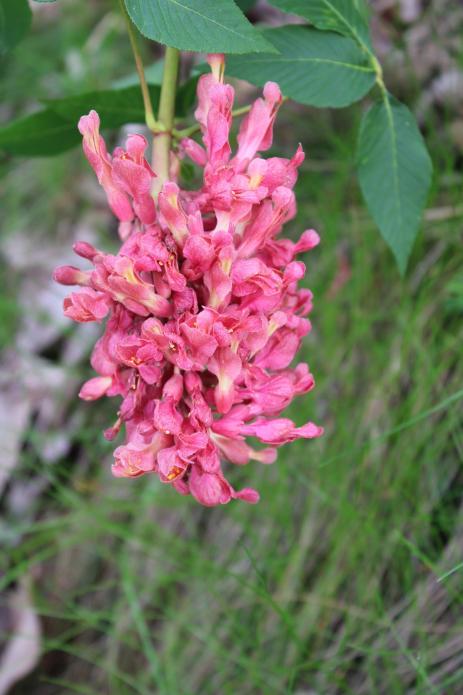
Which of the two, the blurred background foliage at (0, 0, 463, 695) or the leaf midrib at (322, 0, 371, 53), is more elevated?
the leaf midrib at (322, 0, 371, 53)

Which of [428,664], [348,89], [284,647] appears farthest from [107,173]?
[284,647]

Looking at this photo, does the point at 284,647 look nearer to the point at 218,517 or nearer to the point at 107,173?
the point at 218,517

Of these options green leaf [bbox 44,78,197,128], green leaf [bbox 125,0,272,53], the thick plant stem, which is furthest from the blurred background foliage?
green leaf [bbox 125,0,272,53]

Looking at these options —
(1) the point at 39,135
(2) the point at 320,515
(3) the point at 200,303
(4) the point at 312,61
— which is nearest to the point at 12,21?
(1) the point at 39,135

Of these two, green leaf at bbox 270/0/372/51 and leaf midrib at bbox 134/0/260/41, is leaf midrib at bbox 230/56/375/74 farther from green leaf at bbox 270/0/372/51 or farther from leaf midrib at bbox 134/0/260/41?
leaf midrib at bbox 134/0/260/41

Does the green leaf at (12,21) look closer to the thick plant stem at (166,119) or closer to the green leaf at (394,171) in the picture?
the thick plant stem at (166,119)

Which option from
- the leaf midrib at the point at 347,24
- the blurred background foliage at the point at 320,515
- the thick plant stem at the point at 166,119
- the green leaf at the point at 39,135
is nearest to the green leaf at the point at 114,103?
the green leaf at the point at 39,135

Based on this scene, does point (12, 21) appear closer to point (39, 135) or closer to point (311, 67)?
point (39, 135)
